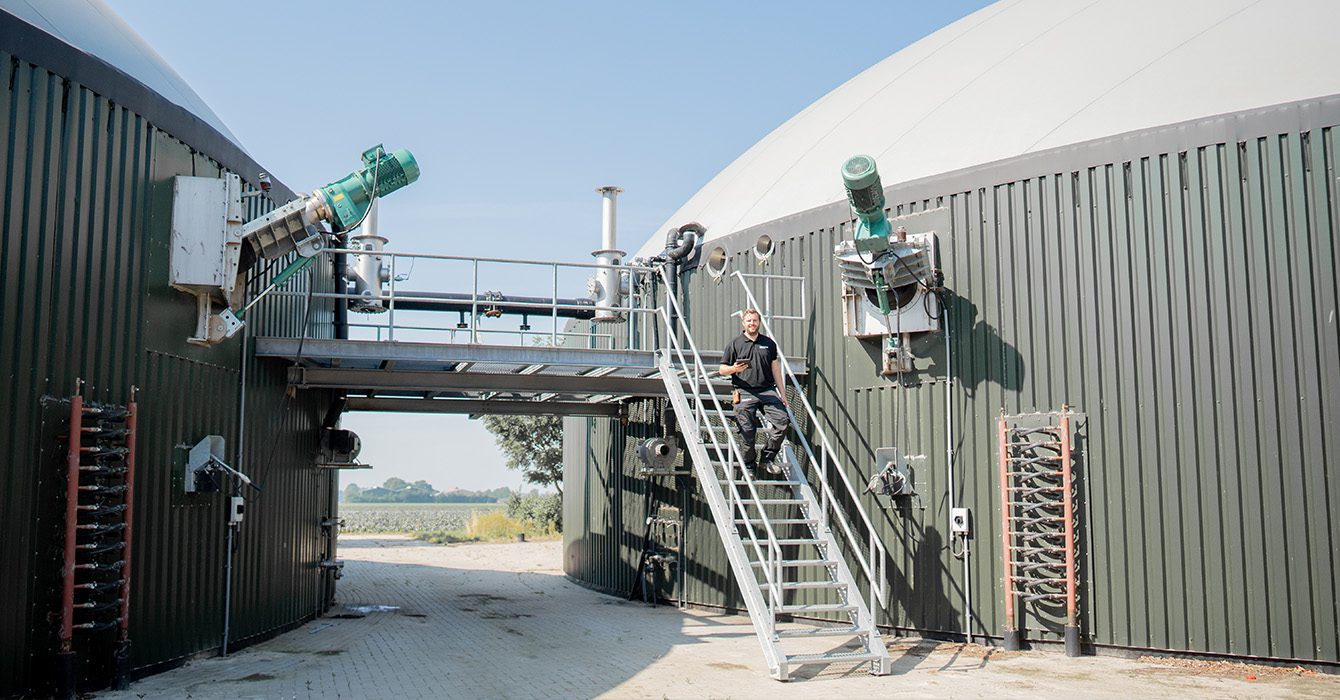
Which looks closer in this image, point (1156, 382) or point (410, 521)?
point (1156, 382)

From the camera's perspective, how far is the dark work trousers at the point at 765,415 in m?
11.4

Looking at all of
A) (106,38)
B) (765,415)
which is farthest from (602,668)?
(106,38)

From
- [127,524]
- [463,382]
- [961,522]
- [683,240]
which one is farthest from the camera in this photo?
[683,240]

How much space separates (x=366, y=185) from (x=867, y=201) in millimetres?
5495

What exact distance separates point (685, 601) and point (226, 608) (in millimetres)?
7013

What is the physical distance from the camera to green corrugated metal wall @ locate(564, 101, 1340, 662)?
32.5 feet

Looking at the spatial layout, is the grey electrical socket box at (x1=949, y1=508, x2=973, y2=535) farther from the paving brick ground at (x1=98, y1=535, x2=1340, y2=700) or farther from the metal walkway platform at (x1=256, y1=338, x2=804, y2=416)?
the metal walkway platform at (x1=256, y1=338, x2=804, y2=416)

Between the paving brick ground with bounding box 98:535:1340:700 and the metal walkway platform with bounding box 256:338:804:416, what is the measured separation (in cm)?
322

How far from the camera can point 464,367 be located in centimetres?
1420

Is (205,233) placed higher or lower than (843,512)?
higher

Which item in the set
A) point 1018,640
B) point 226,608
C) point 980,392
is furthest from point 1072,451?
point 226,608

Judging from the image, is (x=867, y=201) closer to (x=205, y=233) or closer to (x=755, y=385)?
(x=755, y=385)

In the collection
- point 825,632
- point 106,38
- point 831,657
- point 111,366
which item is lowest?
point 831,657

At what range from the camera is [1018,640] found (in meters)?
11.2
